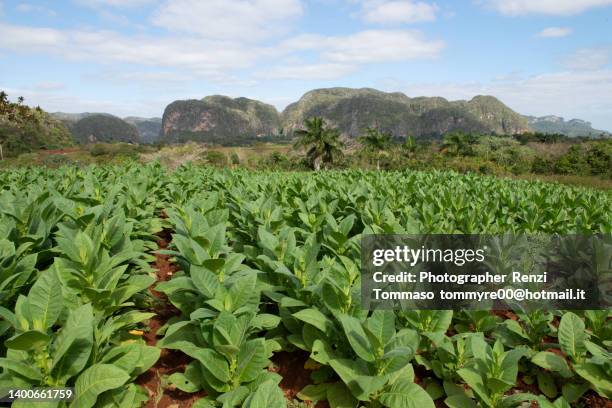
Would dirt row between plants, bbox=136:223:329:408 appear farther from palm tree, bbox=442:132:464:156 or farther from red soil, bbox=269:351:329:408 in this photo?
palm tree, bbox=442:132:464:156

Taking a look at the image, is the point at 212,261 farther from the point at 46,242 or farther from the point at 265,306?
the point at 46,242

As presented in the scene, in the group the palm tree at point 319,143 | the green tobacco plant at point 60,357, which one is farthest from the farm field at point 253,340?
the palm tree at point 319,143

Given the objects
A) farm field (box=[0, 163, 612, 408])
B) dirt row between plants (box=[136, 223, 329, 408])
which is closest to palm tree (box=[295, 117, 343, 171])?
farm field (box=[0, 163, 612, 408])

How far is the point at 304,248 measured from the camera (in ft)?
11.4

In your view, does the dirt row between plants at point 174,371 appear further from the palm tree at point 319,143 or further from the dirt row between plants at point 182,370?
the palm tree at point 319,143

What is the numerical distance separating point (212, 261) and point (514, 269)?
309cm

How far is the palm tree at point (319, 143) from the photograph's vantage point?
5456cm

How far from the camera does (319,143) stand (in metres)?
54.9

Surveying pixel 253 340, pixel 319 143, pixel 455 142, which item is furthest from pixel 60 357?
pixel 455 142

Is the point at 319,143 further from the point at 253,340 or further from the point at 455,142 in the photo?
the point at 253,340

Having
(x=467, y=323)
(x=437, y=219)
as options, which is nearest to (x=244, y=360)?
(x=467, y=323)

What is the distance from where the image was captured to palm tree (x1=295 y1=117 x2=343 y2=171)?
54562 mm

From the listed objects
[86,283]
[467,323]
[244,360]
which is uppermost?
[86,283]

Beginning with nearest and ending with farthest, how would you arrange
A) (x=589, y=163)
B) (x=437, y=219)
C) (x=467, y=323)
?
(x=467, y=323) → (x=437, y=219) → (x=589, y=163)
